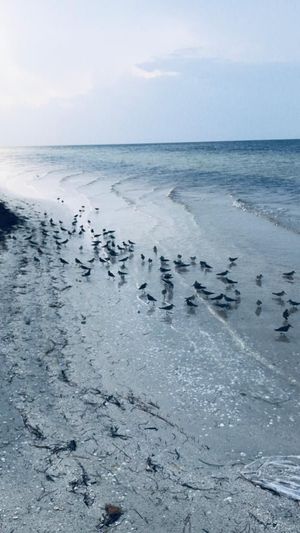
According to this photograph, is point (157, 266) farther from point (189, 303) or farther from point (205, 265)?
point (189, 303)

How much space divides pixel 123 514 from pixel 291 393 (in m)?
4.54

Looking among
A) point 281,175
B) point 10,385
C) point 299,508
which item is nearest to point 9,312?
point 10,385

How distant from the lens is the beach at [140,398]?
19.1 ft

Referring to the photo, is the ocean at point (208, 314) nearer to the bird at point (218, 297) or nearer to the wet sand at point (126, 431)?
the wet sand at point (126, 431)

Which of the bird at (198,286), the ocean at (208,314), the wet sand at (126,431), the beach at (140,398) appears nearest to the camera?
the wet sand at (126,431)

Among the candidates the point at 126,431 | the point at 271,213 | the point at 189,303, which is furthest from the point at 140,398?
the point at 271,213

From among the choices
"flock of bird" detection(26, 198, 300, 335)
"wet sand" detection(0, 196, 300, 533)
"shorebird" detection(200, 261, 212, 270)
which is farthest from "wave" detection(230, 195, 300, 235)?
"wet sand" detection(0, 196, 300, 533)

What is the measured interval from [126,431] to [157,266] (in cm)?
1026

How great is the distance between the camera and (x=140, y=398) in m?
8.33

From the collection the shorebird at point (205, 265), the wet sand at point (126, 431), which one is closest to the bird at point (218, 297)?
the wet sand at point (126, 431)

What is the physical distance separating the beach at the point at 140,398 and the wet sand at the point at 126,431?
2 cm

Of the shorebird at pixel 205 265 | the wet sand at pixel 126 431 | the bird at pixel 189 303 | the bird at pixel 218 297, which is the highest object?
the shorebird at pixel 205 265

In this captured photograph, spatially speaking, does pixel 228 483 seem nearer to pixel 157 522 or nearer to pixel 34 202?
pixel 157 522

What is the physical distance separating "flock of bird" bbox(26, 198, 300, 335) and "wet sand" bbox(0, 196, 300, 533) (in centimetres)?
232
